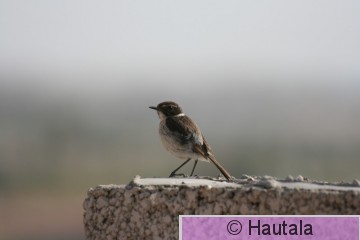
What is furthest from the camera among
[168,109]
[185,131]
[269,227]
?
Answer: [168,109]

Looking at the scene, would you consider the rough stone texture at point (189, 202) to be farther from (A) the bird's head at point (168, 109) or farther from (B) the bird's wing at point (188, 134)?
(A) the bird's head at point (168, 109)

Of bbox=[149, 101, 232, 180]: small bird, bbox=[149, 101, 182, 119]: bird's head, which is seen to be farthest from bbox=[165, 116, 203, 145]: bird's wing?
bbox=[149, 101, 182, 119]: bird's head

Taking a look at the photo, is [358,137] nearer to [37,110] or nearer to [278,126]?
[278,126]

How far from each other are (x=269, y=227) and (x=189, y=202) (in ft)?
2.57

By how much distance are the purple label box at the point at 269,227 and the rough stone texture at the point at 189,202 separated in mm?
105

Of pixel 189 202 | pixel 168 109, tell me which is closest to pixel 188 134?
pixel 168 109

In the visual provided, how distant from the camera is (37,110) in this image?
98.9 metres

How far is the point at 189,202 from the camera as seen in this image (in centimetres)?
1054

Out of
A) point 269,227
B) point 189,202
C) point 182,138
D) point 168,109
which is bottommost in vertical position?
point 269,227

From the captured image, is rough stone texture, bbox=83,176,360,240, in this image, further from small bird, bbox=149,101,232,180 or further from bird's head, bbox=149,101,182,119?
bird's head, bbox=149,101,182,119

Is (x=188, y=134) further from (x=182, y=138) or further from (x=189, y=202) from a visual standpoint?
(x=189, y=202)

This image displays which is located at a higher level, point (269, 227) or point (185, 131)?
point (185, 131)

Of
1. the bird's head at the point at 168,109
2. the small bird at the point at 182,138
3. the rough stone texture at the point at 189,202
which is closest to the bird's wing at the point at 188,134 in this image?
the small bird at the point at 182,138

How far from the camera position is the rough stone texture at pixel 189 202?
10.3 metres
